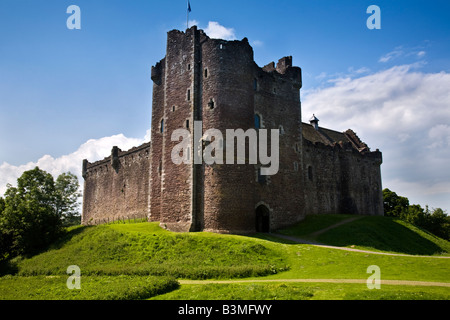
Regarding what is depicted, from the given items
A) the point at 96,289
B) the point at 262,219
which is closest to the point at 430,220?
the point at 262,219

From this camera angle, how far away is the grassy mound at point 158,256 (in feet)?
71.4

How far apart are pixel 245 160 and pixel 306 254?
10527 mm

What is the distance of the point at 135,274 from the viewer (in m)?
21.7

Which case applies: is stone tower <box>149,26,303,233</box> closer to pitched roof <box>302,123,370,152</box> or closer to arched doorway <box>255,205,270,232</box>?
arched doorway <box>255,205,270,232</box>

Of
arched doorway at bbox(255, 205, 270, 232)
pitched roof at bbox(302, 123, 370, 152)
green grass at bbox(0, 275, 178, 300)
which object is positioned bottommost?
green grass at bbox(0, 275, 178, 300)

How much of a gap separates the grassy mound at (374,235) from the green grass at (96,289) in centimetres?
1732

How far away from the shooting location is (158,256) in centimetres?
2545

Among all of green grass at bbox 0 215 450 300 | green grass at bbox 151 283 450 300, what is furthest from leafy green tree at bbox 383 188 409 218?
green grass at bbox 151 283 450 300

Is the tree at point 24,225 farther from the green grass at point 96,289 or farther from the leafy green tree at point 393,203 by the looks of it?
the leafy green tree at point 393,203

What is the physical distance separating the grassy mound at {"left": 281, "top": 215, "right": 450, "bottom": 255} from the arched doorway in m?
1.70

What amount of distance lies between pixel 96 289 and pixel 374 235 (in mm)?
24194

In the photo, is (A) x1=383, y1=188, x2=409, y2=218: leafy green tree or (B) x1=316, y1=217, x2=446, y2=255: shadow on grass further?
(A) x1=383, y1=188, x2=409, y2=218: leafy green tree

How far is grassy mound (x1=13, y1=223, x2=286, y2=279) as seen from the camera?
21766 millimetres
